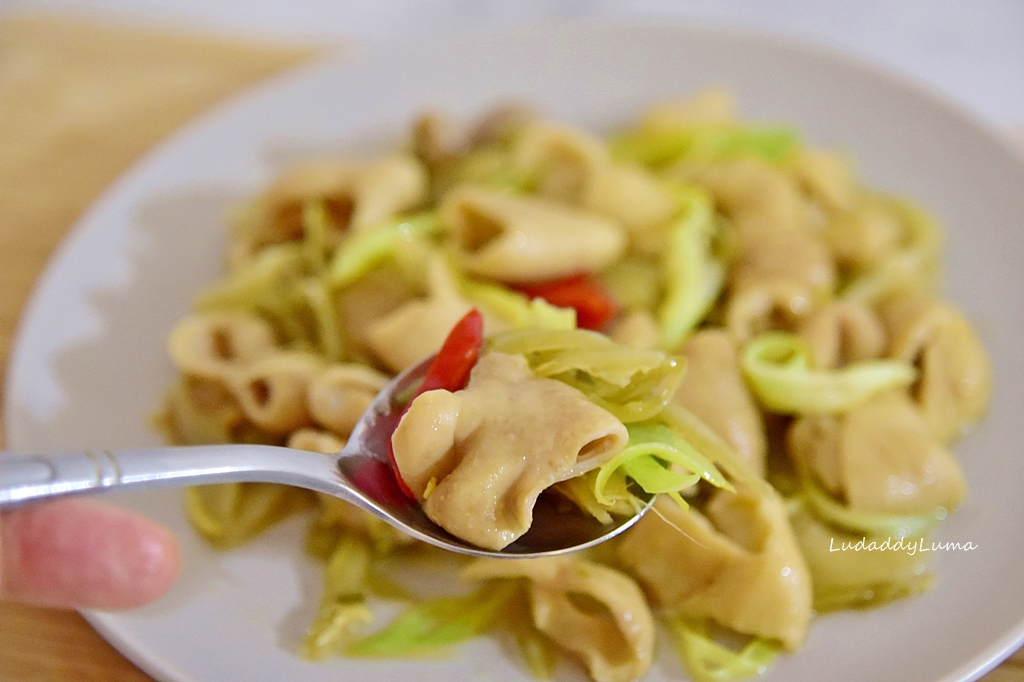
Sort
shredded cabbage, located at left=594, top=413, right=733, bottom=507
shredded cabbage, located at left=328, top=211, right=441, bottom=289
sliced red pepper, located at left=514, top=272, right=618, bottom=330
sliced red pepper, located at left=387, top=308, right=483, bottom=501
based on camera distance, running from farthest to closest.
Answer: shredded cabbage, located at left=328, top=211, right=441, bottom=289
sliced red pepper, located at left=514, top=272, right=618, bottom=330
sliced red pepper, located at left=387, top=308, right=483, bottom=501
shredded cabbage, located at left=594, top=413, right=733, bottom=507

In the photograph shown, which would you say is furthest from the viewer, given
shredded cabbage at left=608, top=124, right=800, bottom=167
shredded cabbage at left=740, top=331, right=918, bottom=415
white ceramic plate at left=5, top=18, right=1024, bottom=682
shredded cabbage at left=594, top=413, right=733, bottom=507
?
shredded cabbage at left=608, top=124, right=800, bottom=167

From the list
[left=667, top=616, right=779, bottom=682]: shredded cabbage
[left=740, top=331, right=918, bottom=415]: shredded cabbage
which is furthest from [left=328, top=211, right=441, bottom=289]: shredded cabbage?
[left=667, top=616, right=779, bottom=682]: shredded cabbage

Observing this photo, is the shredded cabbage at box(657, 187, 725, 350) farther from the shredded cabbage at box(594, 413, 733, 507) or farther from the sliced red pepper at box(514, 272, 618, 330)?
the shredded cabbage at box(594, 413, 733, 507)

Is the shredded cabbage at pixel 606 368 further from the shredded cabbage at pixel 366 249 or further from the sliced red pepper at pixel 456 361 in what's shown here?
the shredded cabbage at pixel 366 249

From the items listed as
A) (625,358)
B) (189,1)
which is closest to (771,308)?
(625,358)

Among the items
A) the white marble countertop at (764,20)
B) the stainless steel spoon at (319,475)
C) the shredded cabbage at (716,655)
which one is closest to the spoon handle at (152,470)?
the stainless steel spoon at (319,475)

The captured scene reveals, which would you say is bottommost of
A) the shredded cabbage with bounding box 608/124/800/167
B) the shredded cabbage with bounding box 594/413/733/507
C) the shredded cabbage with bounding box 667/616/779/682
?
the shredded cabbage with bounding box 667/616/779/682
